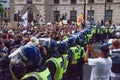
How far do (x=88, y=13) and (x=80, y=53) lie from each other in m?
39.6

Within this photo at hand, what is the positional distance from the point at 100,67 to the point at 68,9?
44.3 meters

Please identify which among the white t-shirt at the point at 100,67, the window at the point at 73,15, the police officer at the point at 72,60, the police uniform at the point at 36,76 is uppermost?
the police uniform at the point at 36,76

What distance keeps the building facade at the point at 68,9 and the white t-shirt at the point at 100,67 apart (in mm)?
41211

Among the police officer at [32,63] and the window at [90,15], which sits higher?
the police officer at [32,63]

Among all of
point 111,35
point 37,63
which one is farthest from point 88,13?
point 37,63

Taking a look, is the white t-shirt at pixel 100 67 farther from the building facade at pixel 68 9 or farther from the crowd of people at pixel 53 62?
the building facade at pixel 68 9

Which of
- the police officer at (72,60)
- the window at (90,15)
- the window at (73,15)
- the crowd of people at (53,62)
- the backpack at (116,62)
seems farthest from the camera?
the window at (73,15)

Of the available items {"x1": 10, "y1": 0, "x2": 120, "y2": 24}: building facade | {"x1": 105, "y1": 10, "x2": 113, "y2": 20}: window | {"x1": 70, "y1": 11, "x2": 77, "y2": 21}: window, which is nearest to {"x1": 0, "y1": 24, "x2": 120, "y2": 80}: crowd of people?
{"x1": 10, "y1": 0, "x2": 120, "y2": 24}: building facade

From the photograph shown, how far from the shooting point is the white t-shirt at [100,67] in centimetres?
758

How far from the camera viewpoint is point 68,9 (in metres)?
51.7

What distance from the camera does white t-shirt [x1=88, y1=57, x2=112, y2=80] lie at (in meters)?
7.58

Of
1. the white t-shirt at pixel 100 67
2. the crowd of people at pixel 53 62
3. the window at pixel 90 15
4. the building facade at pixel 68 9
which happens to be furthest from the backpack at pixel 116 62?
the window at pixel 90 15

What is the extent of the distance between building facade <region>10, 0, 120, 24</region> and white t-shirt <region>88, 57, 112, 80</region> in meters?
41.2

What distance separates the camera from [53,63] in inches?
292
